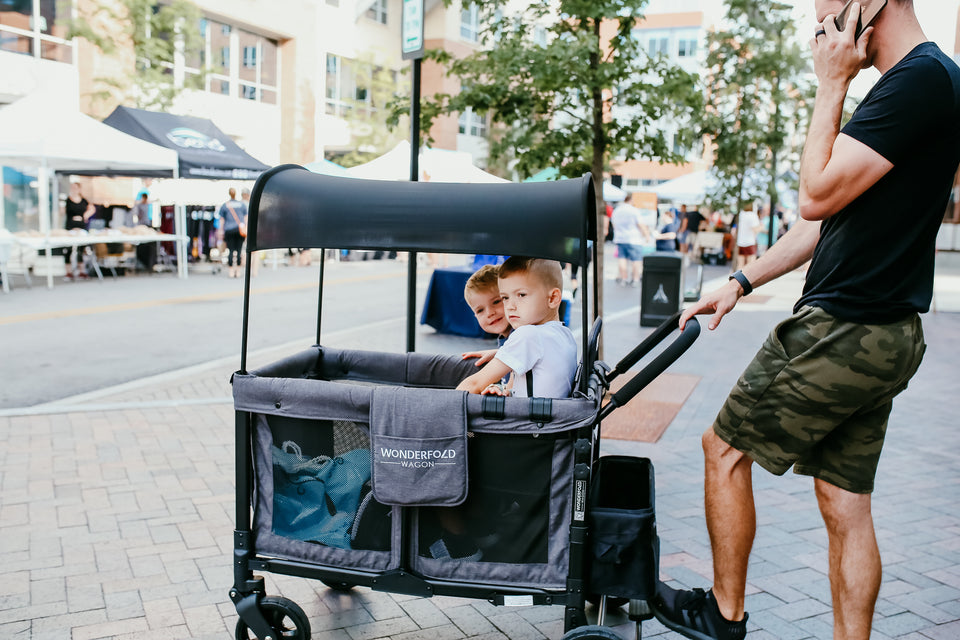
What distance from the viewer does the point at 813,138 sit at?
2.42 meters

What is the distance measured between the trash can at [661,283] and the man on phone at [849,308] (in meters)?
9.72

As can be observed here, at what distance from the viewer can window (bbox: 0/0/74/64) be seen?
66.4 feet

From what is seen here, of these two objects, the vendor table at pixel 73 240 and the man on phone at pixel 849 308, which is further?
the vendor table at pixel 73 240

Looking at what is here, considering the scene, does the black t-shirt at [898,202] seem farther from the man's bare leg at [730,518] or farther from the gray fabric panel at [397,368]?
the gray fabric panel at [397,368]

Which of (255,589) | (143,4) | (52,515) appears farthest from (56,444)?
(143,4)

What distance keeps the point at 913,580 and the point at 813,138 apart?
2208 millimetres

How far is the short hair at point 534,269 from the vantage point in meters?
2.96

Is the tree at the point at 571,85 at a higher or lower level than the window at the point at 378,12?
lower

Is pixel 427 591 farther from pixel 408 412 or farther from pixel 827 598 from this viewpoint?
pixel 827 598

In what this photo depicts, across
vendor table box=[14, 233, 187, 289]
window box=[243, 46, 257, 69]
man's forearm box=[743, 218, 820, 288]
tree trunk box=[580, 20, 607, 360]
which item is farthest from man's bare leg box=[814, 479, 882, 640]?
window box=[243, 46, 257, 69]

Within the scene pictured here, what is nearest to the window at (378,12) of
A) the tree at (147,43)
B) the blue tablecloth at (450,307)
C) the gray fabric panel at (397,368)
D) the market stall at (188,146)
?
the tree at (147,43)

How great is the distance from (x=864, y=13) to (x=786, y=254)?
783 millimetres

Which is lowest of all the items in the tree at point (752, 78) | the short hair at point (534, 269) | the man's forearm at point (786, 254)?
the short hair at point (534, 269)

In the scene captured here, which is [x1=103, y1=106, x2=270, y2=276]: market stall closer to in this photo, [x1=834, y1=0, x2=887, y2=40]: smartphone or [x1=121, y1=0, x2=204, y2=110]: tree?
[x1=121, y1=0, x2=204, y2=110]: tree
